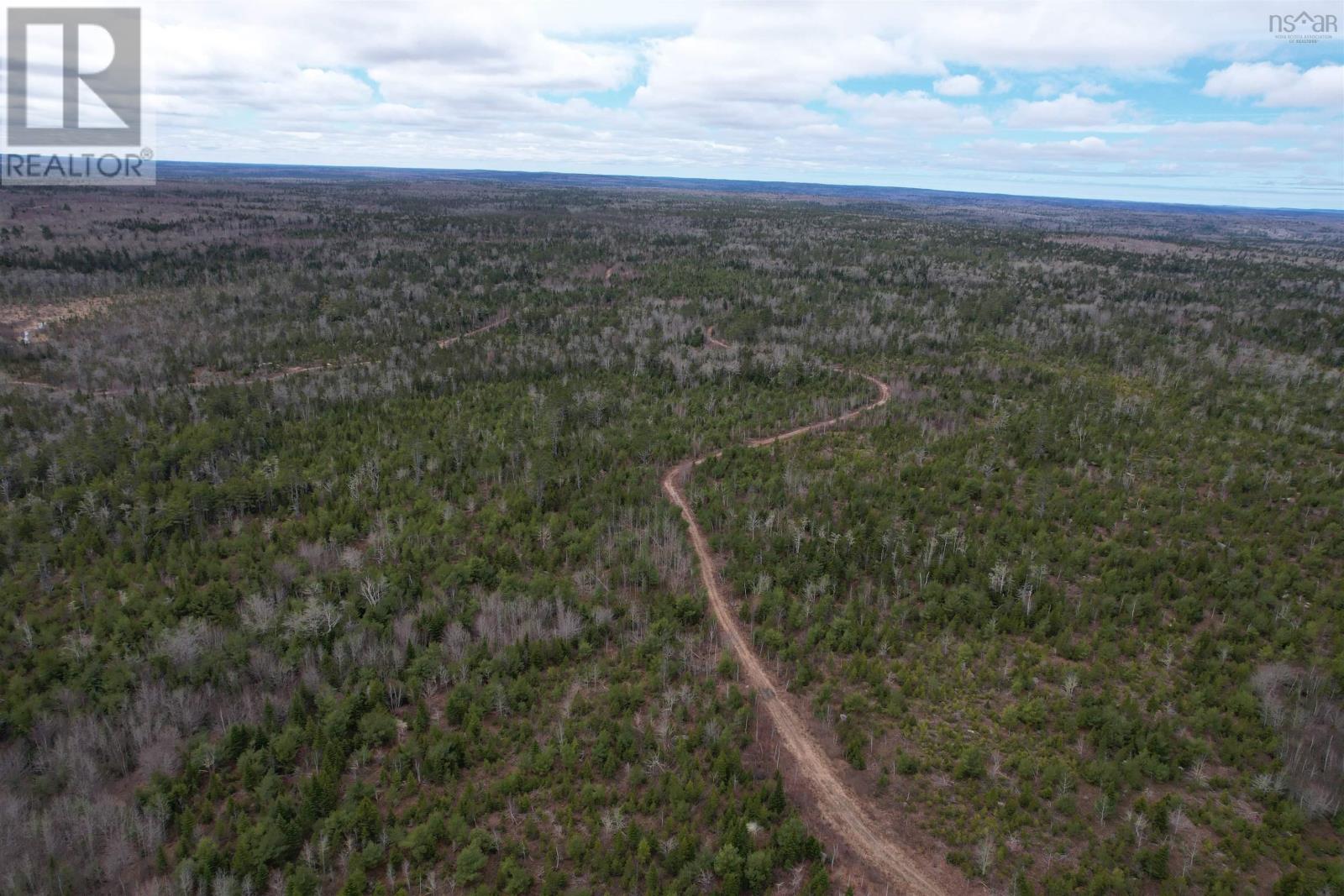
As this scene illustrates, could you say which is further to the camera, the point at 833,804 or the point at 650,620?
the point at 650,620

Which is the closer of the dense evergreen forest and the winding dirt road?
the winding dirt road

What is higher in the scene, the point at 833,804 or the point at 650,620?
the point at 650,620

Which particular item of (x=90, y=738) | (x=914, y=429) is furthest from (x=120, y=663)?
(x=914, y=429)

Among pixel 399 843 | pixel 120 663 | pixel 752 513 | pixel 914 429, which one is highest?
pixel 914 429

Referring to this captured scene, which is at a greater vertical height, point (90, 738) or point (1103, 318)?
point (1103, 318)

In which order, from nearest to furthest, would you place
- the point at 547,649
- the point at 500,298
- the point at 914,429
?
1. the point at 547,649
2. the point at 914,429
3. the point at 500,298

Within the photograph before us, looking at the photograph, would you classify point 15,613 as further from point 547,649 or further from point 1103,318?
point 1103,318
